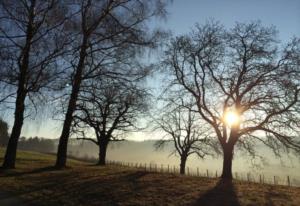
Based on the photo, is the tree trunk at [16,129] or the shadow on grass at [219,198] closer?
the shadow on grass at [219,198]

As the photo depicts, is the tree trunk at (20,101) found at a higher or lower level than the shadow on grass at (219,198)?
higher

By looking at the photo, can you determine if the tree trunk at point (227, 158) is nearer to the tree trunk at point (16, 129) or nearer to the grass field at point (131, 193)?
the grass field at point (131, 193)

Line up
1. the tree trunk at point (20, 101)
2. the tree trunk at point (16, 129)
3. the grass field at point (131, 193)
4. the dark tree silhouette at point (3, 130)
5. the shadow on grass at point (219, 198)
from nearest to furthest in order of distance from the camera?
the shadow on grass at point (219, 198), the grass field at point (131, 193), the tree trunk at point (20, 101), the tree trunk at point (16, 129), the dark tree silhouette at point (3, 130)

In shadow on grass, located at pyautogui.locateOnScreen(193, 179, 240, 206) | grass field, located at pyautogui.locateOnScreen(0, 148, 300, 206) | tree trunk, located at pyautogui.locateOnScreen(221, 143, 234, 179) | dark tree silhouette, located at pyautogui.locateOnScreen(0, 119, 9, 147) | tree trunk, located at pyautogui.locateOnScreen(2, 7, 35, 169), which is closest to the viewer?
shadow on grass, located at pyautogui.locateOnScreen(193, 179, 240, 206)

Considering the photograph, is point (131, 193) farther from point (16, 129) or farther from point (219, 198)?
point (16, 129)

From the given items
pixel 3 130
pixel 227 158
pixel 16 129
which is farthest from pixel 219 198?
pixel 3 130

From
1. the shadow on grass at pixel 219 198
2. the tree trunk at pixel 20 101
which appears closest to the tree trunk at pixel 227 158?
the shadow on grass at pixel 219 198

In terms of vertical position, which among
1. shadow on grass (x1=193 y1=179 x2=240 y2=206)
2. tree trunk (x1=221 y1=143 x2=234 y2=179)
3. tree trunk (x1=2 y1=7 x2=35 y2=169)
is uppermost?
tree trunk (x1=2 y1=7 x2=35 y2=169)

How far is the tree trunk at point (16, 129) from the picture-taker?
77.0 feet

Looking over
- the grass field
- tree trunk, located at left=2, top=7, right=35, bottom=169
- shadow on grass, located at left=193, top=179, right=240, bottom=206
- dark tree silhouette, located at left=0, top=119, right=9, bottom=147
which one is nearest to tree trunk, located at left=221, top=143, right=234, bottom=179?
the grass field

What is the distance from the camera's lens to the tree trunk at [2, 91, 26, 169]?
2347 cm

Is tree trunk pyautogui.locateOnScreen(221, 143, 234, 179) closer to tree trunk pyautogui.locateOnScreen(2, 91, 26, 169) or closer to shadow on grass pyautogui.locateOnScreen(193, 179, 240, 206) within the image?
shadow on grass pyautogui.locateOnScreen(193, 179, 240, 206)

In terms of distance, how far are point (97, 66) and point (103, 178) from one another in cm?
783

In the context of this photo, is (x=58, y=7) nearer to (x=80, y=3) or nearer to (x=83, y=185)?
(x=80, y=3)
